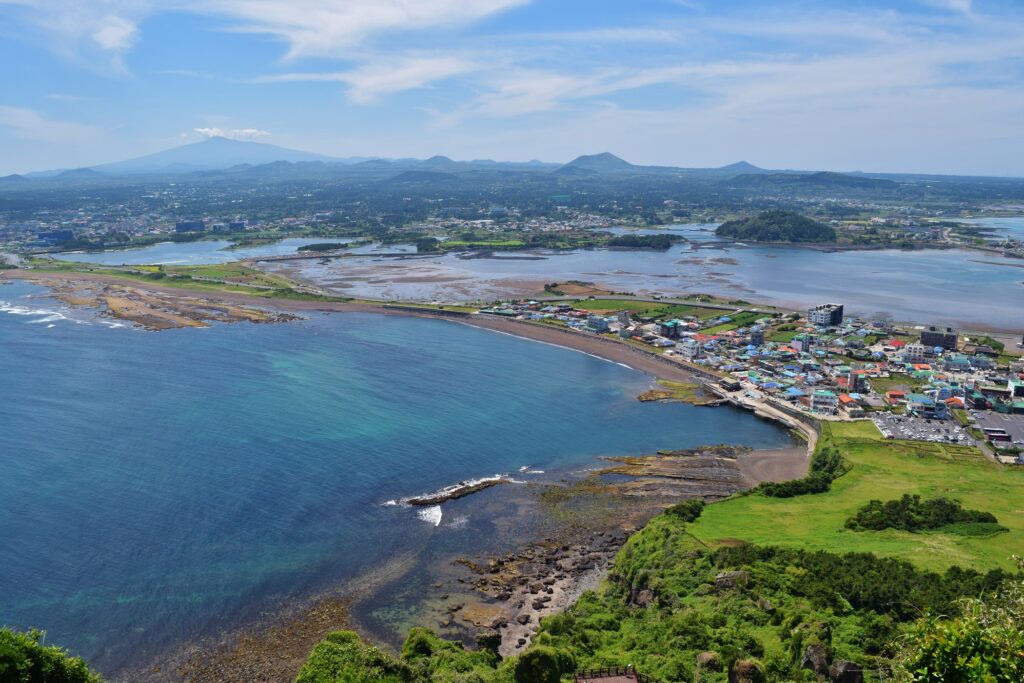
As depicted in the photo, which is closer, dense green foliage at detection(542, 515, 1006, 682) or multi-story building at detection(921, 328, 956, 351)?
dense green foliage at detection(542, 515, 1006, 682)

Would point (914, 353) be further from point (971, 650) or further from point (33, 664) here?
point (33, 664)

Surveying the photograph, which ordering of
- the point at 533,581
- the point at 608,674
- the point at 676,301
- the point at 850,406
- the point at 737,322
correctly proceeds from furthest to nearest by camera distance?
the point at 676,301 < the point at 737,322 < the point at 850,406 < the point at 533,581 < the point at 608,674

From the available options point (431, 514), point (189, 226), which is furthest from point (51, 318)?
point (189, 226)

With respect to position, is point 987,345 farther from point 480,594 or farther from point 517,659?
point 517,659

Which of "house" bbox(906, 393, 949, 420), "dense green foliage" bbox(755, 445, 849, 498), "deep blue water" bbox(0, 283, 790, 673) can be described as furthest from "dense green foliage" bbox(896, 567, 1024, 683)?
"house" bbox(906, 393, 949, 420)

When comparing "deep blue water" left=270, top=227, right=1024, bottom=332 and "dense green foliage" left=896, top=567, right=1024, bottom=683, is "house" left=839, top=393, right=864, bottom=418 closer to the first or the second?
"deep blue water" left=270, top=227, right=1024, bottom=332

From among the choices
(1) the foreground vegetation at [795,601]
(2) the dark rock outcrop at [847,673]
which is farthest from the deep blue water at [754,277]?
(2) the dark rock outcrop at [847,673]
